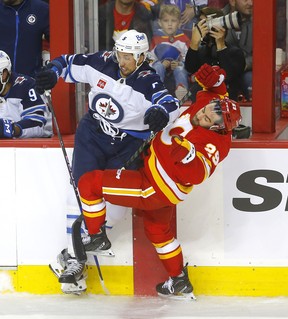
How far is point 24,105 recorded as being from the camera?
19.0 ft

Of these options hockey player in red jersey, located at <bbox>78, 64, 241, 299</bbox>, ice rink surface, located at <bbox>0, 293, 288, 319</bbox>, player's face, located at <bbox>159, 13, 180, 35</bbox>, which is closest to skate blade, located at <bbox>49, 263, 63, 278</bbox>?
ice rink surface, located at <bbox>0, 293, 288, 319</bbox>

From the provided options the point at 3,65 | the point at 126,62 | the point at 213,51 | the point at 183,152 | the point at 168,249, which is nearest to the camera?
the point at 183,152

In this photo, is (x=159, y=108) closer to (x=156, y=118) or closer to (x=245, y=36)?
(x=156, y=118)

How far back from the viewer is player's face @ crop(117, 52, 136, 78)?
208 inches

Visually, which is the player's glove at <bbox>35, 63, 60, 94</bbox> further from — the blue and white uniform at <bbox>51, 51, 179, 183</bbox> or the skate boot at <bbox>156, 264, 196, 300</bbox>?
the skate boot at <bbox>156, 264, 196, 300</bbox>

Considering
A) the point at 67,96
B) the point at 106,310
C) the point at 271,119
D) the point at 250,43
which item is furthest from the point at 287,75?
the point at 106,310

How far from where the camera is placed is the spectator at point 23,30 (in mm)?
6312

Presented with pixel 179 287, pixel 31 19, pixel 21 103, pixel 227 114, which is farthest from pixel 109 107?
pixel 31 19

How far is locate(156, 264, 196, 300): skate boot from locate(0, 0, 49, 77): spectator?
4.96ft

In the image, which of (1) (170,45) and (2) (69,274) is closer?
(2) (69,274)

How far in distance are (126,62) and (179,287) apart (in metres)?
1.03

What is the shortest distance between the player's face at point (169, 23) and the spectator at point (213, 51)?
0.35 metres

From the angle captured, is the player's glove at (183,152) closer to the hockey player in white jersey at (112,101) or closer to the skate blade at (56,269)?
the hockey player in white jersey at (112,101)

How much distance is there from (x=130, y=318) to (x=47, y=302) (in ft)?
1.44
